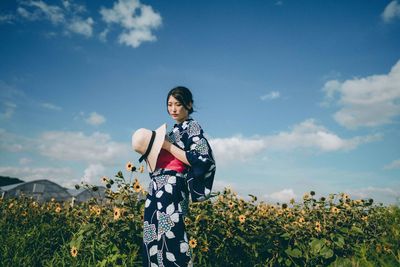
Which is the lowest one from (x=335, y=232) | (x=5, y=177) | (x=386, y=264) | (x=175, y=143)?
(x=386, y=264)

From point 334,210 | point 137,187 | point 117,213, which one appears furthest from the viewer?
point 334,210

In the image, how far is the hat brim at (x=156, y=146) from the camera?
2.28 m

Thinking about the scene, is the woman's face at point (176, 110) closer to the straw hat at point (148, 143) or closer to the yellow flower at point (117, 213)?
the straw hat at point (148, 143)

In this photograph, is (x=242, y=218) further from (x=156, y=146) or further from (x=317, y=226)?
(x=156, y=146)

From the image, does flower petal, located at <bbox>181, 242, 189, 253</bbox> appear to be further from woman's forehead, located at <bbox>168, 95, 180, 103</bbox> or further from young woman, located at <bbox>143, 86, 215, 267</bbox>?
woman's forehead, located at <bbox>168, 95, 180, 103</bbox>

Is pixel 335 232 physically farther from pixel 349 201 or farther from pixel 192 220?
pixel 192 220

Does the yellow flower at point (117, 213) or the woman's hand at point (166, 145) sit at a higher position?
the woman's hand at point (166, 145)

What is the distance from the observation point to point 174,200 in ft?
7.75

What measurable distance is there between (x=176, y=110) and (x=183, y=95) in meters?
0.13

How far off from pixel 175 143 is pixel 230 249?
170 centimetres

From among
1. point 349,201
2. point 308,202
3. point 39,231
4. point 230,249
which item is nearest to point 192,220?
point 230,249

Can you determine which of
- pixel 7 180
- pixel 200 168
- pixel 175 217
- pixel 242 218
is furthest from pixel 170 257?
pixel 7 180

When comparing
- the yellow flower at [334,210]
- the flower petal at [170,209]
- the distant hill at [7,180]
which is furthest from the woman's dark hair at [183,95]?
the distant hill at [7,180]

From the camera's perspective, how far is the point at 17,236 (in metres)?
4.72
